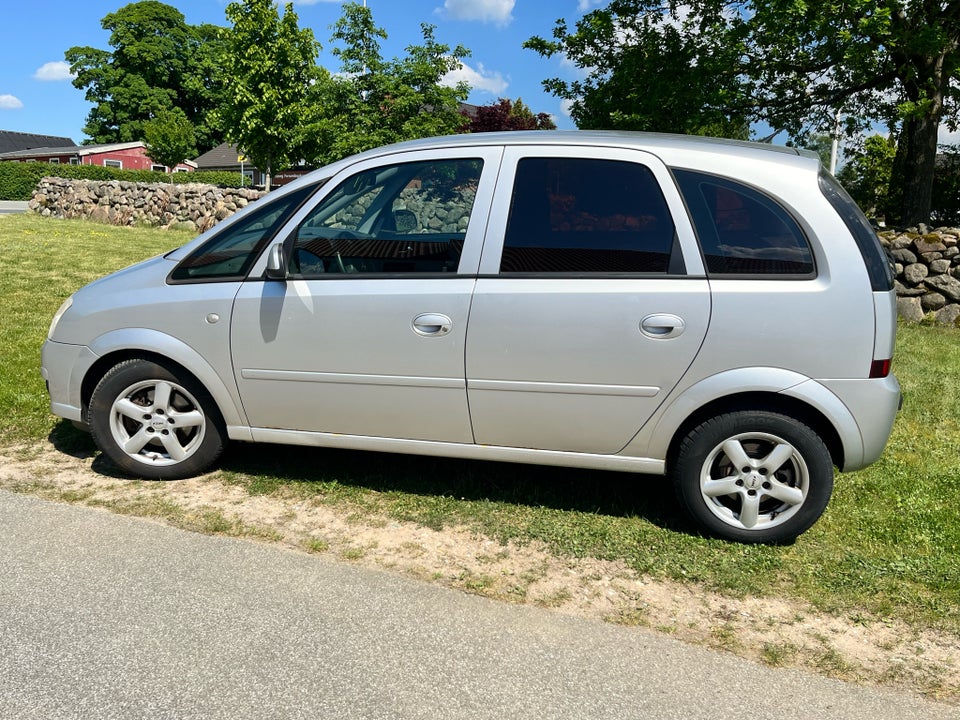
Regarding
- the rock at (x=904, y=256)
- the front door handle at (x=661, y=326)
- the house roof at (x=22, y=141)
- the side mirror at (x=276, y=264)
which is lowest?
the front door handle at (x=661, y=326)

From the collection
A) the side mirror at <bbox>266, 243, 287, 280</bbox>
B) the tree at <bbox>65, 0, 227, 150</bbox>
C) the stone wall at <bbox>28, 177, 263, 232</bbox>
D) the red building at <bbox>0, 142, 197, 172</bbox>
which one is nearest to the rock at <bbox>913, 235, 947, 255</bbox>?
the side mirror at <bbox>266, 243, 287, 280</bbox>

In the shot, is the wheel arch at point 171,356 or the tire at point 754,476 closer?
the tire at point 754,476

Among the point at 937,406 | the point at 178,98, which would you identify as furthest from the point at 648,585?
the point at 178,98

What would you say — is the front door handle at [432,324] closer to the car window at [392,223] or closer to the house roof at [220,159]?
the car window at [392,223]

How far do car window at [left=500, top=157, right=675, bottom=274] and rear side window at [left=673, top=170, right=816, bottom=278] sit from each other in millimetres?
165

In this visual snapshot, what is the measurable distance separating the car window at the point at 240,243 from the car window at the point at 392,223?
16cm

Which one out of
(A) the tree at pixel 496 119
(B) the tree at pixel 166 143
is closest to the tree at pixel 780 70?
(A) the tree at pixel 496 119

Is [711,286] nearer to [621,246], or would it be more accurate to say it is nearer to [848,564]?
[621,246]

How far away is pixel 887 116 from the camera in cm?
1329

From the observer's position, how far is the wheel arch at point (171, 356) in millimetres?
4340

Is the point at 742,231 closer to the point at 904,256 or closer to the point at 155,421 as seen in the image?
the point at 155,421

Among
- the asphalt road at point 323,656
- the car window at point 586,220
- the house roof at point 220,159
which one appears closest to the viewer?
the asphalt road at point 323,656

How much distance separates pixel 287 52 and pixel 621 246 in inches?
1134

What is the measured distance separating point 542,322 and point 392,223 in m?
1.05
